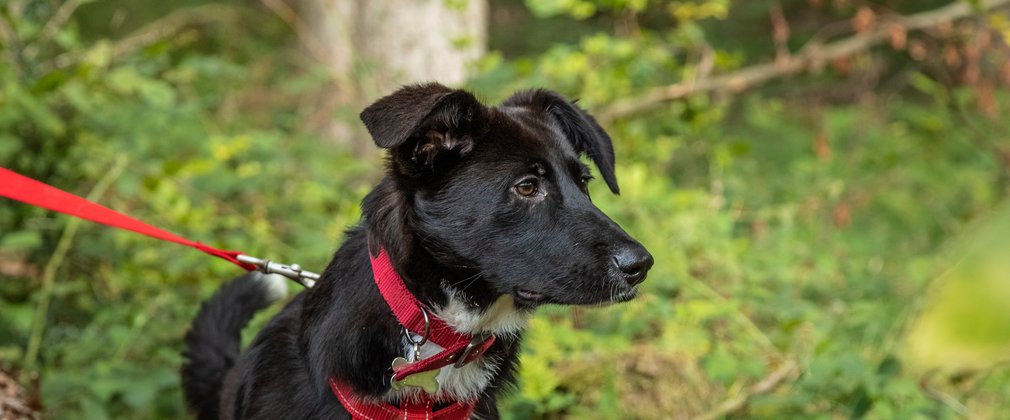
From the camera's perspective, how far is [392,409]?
277 centimetres

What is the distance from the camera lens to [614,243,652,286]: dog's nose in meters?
2.71

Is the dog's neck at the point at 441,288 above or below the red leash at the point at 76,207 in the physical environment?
below

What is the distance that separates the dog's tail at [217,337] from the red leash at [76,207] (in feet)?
0.86

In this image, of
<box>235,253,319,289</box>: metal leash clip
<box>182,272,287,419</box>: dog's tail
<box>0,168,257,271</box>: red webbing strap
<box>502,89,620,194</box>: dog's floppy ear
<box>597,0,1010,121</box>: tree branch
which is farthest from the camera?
<box>597,0,1010,121</box>: tree branch

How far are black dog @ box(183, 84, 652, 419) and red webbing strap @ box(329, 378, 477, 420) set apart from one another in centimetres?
2

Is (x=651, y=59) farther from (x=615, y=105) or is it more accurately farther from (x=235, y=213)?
(x=235, y=213)

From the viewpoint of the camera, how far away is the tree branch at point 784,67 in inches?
275

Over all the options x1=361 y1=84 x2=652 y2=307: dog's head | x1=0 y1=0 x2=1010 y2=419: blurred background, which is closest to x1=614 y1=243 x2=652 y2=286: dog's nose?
x1=361 y1=84 x2=652 y2=307: dog's head

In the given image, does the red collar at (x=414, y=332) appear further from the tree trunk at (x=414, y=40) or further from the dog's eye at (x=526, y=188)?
the tree trunk at (x=414, y=40)

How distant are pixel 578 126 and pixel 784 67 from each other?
4.60m

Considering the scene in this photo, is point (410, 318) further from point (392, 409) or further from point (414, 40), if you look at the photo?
point (414, 40)

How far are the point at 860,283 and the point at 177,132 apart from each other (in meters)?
4.47

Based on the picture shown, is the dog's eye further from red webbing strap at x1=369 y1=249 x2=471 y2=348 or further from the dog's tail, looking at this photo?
the dog's tail

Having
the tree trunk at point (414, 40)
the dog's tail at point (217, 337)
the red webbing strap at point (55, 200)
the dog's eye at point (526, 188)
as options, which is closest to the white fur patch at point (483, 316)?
the dog's eye at point (526, 188)
